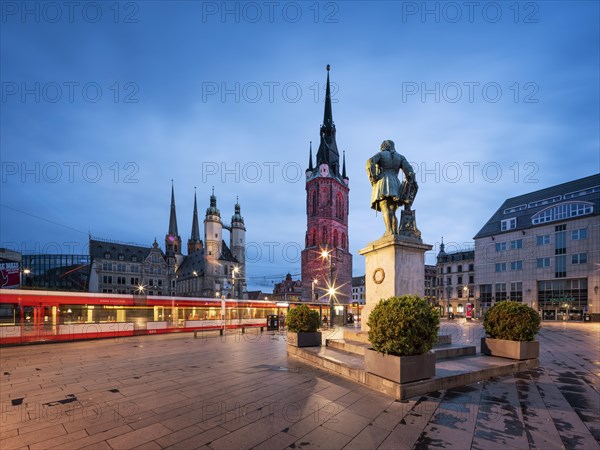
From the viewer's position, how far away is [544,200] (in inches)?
2391

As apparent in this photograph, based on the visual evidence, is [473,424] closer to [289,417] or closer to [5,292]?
[289,417]

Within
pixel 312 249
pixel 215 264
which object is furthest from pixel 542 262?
pixel 215 264

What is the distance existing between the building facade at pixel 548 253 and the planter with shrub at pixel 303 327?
5852 cm

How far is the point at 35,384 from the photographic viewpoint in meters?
9.29

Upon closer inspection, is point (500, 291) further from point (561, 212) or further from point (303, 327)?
point (303, 327)

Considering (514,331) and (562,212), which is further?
(562,212)

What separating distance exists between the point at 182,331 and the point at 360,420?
2400 centimetres

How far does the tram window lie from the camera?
1773cm

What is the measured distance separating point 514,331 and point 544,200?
65083mm

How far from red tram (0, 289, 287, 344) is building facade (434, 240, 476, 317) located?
224ft

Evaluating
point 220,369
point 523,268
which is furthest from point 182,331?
point 523,268

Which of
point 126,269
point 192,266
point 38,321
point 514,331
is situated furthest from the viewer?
point 192,266

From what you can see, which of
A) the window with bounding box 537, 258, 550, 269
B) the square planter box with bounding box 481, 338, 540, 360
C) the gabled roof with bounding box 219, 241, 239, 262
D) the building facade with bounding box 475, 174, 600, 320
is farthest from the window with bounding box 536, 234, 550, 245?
the gabled roof with bounding box 219, 241, 239, 262

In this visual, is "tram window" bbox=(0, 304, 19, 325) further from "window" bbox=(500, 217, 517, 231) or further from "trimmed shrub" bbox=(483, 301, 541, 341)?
"window" bbox=(500, 217, 517, 231)
